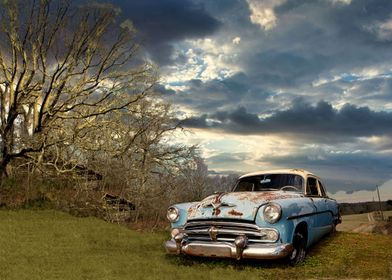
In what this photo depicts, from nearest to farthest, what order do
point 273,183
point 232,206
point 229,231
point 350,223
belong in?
1. point 229,231
2. point 232,206
3. point 273,183
4. point 350,223

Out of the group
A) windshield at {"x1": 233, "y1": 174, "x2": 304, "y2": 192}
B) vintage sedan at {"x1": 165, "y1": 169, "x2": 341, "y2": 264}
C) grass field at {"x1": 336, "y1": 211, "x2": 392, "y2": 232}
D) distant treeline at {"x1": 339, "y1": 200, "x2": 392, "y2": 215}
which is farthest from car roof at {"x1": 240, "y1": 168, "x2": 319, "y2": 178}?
distant treeline at {"x1": 339, "y1": 200, "x2": 392, "y2": 215}

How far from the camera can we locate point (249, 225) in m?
6.78

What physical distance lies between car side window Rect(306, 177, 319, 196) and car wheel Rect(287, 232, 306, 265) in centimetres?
137

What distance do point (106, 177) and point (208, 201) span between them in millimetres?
17471

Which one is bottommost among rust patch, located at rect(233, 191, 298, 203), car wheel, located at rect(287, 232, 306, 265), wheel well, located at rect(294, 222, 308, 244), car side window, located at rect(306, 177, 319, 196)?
car wheel, located at rect(287, 232, 306, 265)

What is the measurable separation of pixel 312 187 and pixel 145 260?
379 cm

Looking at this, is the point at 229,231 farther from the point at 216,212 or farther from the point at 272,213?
the point at 272,213

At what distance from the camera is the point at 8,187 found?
69.2 feet

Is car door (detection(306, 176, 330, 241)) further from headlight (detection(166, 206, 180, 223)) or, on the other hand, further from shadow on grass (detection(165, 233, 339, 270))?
headlight (detection(166, 206, 180, 223))

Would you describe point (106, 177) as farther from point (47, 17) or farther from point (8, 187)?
point (47, 17)

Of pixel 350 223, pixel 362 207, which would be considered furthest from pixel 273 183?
pixel 362 207

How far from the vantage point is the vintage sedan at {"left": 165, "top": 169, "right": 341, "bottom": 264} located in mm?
6734

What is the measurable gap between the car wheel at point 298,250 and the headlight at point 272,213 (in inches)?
32.1

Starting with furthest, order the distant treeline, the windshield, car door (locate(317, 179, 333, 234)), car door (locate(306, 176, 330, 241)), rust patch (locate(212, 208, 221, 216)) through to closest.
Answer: the distant treeline
car door (locate(317, 179, 333, 234))
the windshield
car door (locate(306, 176, 330, 241))
rust patch (locate(212, 208, 221, 216))
